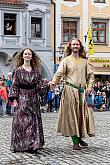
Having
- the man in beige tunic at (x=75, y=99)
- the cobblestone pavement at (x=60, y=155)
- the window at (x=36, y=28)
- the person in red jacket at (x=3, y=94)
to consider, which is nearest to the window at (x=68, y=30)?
the window at (x=36, y=28)

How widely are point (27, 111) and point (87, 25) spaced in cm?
2566

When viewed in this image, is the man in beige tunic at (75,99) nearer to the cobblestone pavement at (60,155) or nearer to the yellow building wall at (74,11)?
the cobblestone pavement at (60,155)

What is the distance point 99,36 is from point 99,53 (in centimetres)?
122

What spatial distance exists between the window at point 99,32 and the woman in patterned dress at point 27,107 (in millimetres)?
25491

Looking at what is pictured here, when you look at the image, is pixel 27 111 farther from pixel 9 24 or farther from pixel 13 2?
pixel 9 24

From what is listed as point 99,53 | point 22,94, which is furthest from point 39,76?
point 99,53

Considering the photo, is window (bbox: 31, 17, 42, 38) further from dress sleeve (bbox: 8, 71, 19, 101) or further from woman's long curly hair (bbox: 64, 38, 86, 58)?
dress sleeve (bbox: 8, 71, 19, 101)

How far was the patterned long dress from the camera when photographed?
774 cm

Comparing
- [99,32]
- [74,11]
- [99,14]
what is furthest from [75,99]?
[99,14]

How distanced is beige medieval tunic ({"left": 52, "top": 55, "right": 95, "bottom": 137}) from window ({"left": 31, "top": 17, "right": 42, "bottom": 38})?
23104mm

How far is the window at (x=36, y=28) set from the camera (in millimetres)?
31266

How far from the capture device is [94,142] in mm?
9109

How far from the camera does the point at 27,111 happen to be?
785 centimetres

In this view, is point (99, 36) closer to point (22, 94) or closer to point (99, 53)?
point (99, 53)
